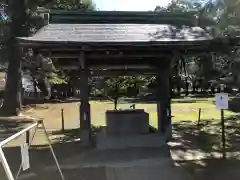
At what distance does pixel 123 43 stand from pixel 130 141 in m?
3.04

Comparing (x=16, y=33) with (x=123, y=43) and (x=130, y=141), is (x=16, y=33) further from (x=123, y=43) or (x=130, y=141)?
(x=123, y=43)

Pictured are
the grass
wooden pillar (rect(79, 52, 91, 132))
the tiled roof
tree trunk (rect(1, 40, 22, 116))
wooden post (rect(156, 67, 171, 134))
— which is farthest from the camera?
tree trunk (rect(1, 40, 22, 116))

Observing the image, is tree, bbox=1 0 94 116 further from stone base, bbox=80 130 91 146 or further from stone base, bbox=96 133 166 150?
stone base, bbox=96 133 166 150

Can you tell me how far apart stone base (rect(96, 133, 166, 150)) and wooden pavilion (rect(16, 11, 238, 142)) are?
587 mm

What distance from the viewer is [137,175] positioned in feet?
25.7

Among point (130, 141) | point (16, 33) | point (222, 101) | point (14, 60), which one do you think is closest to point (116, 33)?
point (130, 141)

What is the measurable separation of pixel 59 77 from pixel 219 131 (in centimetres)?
2753

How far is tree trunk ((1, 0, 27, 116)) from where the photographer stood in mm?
22047

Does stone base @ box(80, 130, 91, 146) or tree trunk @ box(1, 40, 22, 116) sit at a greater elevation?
tree trunk @ box(1, 40, 22, 116)

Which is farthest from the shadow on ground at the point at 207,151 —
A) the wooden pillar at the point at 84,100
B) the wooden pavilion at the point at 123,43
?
the wooden pillar at the point at 84,100

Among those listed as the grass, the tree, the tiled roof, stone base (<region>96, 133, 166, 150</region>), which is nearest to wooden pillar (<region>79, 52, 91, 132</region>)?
stone base (<region>96, 133, 166, 150</region>)

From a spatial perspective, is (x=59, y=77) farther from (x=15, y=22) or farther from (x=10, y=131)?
(x=10, y=131)

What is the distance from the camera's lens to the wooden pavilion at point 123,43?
984 centimetres

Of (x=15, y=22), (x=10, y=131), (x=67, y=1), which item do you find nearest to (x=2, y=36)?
(x=15, y=22)
